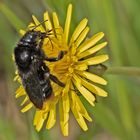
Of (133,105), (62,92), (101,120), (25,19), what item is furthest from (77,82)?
(25,19)

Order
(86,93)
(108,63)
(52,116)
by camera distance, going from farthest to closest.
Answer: (108,63), (52,116), (86,93)

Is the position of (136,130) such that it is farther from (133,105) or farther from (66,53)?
(66,53)

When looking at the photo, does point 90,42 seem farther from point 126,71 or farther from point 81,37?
point 126,71

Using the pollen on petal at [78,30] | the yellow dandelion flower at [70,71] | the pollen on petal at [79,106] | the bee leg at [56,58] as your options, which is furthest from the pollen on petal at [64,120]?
the pollen on petal at [78,30]

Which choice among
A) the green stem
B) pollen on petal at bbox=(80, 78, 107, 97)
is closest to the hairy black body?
pollen on petal at bbox=(80, 78, 107, 97)

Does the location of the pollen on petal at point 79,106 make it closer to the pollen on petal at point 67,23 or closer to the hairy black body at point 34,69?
the hairy black body at point 34,69

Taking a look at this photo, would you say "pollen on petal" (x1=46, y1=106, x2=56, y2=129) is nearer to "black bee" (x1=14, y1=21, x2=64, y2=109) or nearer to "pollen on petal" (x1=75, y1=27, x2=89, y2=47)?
"black bee" (x1=14, y1=21, x2=64, y2=109)

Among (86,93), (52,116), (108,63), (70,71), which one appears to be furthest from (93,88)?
(108,63)
